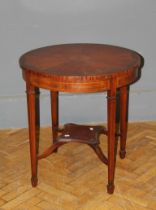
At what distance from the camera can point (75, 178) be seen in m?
2.27

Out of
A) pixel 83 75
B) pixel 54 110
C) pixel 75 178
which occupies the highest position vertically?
pixel 83 75

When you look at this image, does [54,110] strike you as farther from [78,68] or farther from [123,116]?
[78,68]

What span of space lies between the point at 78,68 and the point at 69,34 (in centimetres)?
81

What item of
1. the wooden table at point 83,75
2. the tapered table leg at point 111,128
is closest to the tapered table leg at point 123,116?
the wooden table at point 83,75

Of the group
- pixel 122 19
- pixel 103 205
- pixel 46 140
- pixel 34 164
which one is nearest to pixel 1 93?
pixel 46 140

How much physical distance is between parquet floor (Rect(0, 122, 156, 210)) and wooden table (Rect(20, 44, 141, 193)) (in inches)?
3.5

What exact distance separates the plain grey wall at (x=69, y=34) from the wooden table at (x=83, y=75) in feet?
1.23

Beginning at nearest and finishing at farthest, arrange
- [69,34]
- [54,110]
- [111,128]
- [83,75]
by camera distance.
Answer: [83,75]
[111,128]
[54,110]
[69,34]

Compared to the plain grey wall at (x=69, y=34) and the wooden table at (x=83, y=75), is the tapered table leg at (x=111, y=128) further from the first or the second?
the plain grey wall at (x=69, y=34)

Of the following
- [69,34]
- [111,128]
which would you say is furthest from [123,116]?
[69,34]

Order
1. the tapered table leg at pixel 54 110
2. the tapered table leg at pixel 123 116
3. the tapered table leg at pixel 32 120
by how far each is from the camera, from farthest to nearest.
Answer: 1. the tapered table leg at pixel 54 110
2. the tapered table leg at pixel 123 116
3. the tapered table leg at pixel 32 120

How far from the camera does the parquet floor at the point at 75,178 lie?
6.72 ft

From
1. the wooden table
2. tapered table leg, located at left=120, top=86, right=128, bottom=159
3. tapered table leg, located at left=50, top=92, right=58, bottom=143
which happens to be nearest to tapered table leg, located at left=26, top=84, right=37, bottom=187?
the wooden table

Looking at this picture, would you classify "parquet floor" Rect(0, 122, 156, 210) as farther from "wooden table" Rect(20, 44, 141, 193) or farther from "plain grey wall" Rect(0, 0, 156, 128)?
"plain grey wall" Rect(0, 0, 156, 128)
